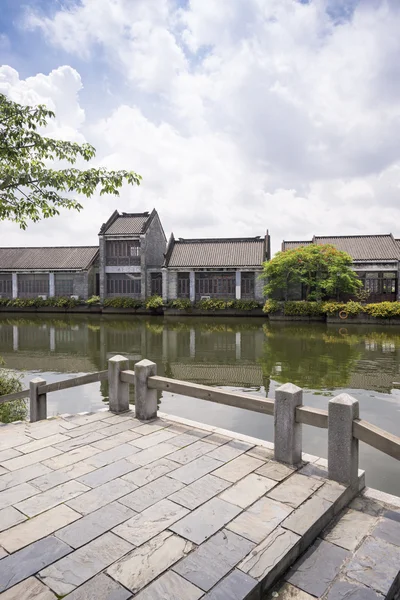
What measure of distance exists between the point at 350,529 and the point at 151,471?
2.09 m

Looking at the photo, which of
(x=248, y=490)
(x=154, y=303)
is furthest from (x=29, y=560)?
(x=154, y=303)

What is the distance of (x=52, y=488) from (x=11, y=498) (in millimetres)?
381

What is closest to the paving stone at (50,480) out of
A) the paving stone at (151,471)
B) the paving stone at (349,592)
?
the paving stone at (151,471)

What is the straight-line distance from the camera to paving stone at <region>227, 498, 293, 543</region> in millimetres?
3369

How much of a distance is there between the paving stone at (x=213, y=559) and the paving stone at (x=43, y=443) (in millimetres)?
2835

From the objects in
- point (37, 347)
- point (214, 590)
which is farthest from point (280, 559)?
point (37, 347)

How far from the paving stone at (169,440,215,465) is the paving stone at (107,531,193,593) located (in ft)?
4.59

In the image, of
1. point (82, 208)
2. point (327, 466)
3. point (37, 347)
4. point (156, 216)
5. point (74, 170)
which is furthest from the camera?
point (156, 216)

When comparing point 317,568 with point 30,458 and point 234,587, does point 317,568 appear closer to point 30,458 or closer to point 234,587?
point 234,587

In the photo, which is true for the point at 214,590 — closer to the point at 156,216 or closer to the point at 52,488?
the point at 52,488

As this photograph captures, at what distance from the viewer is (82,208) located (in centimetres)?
847

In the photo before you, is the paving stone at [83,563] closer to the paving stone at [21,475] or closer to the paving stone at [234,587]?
the paving stone at [234,587]

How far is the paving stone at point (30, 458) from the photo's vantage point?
462cm

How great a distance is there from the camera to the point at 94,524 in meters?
3.48
